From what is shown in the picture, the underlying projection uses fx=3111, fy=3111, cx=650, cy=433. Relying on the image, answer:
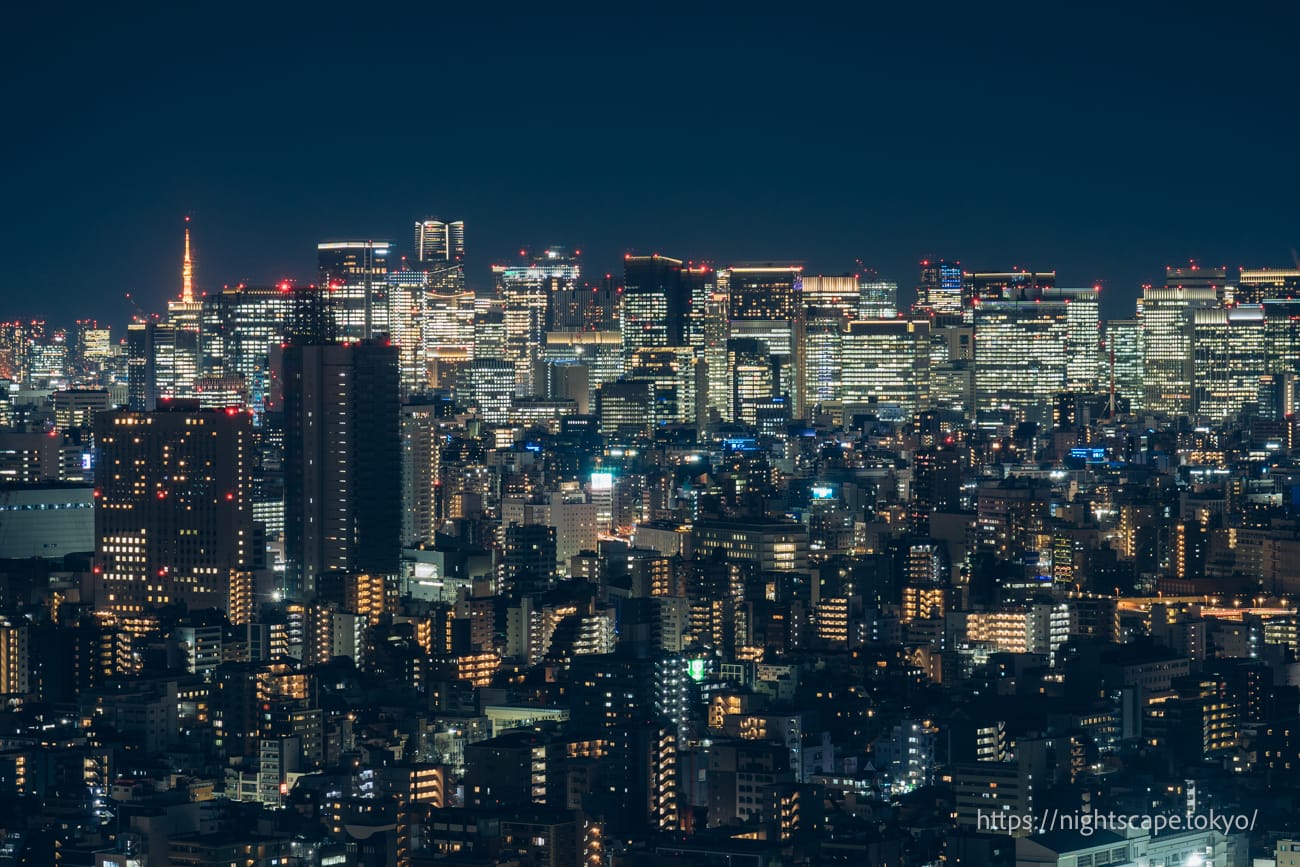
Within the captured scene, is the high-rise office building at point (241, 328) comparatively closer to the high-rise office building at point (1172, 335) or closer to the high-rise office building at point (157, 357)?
the high-rise office building at point (157, 357)

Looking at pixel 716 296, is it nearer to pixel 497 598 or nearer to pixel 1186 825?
pixel 497 598

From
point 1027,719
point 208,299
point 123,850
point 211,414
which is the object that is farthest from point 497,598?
point 208,299

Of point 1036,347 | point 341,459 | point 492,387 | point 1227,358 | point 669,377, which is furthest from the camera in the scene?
point 1036,347

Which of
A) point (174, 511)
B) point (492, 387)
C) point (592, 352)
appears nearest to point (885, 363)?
point (592, 352)

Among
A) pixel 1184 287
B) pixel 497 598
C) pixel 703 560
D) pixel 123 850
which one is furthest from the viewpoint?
pixel 1184 287

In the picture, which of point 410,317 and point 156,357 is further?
point 410,317

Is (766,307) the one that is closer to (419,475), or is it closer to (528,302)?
(528,302)

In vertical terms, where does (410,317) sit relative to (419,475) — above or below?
above

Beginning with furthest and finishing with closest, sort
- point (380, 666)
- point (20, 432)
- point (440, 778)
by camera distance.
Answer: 1. point (20, 432)
2. point (380, 666)
3. point (440, 778)
